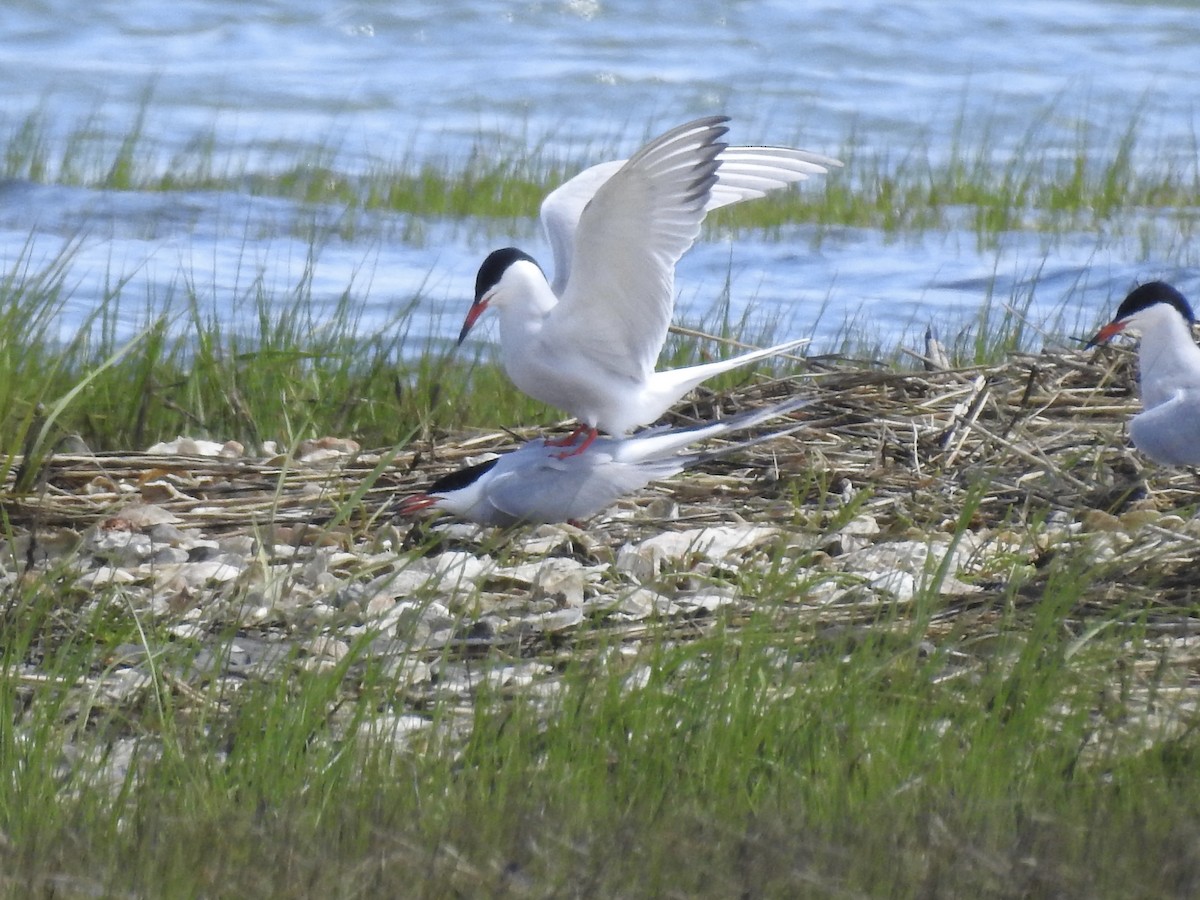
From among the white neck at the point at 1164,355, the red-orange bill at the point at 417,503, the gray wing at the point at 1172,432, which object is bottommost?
the red-orange bill at the point at 417,503

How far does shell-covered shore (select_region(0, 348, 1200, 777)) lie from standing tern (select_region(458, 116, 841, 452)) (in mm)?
312

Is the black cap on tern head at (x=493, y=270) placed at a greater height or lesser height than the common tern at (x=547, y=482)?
greater

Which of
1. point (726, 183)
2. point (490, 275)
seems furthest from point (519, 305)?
point (726, 183)

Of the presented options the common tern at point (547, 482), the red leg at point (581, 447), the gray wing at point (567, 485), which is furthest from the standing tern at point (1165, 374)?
→ the red leg at point (581, 447)

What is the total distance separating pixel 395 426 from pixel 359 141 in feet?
38.7

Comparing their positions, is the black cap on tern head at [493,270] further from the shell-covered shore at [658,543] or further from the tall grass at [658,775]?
the tall grass at [658,775]

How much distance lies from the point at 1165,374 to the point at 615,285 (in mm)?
1525

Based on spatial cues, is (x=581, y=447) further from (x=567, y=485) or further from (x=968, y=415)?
(x=968, y=415)

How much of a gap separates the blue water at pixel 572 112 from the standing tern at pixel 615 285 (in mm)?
4291

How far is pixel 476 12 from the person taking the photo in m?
23.7

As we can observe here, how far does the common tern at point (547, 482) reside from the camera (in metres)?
4.45

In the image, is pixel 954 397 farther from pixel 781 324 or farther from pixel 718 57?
pixel 718 57

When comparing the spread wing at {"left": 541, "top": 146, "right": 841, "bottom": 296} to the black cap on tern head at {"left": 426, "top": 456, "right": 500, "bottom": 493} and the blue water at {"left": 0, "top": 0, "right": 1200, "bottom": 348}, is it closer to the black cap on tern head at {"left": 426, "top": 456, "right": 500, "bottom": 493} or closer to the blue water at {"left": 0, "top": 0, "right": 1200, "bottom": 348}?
the black cap on tern head at {"left": 426, "top": 456, "right": 500, "bottom": 493}

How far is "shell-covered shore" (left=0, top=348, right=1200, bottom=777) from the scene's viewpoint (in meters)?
3.63
